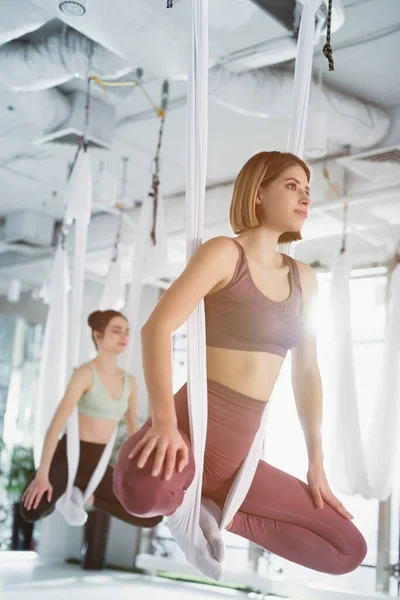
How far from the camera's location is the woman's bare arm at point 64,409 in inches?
125

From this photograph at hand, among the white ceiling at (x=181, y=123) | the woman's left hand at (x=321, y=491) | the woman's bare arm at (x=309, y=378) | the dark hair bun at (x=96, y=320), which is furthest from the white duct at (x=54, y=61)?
the woman's left hand at (x=321, y=491)

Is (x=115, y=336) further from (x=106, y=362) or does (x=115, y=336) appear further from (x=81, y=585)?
(x=81, y=585)

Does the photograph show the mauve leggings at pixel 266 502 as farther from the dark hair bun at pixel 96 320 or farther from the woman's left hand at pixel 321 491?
the dark hair bun at pixel 96 320

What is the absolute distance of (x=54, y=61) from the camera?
370cm

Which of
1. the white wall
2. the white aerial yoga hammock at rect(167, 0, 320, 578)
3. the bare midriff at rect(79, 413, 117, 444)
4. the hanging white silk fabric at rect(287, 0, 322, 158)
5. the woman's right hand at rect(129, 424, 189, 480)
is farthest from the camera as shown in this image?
the white wall

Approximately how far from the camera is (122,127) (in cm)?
517

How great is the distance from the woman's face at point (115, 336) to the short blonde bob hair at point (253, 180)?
193 centimetres

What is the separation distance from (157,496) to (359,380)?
16.8ft

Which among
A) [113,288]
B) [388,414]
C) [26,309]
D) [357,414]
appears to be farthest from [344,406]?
[26,309]

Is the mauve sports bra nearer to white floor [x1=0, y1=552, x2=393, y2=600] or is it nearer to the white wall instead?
white floor [x1=0, y1=552, x2=393, y2=600]

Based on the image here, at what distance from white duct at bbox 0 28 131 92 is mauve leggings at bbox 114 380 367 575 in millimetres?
2506

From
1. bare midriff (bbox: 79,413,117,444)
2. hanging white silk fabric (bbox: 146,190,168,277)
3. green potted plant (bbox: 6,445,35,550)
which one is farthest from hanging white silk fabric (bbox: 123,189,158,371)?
green potted plant (bbox: 6,445,35,550)

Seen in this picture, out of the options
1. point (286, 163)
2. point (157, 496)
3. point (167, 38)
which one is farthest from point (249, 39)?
point (157, 496)

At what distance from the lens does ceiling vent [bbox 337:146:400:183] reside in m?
4.37
